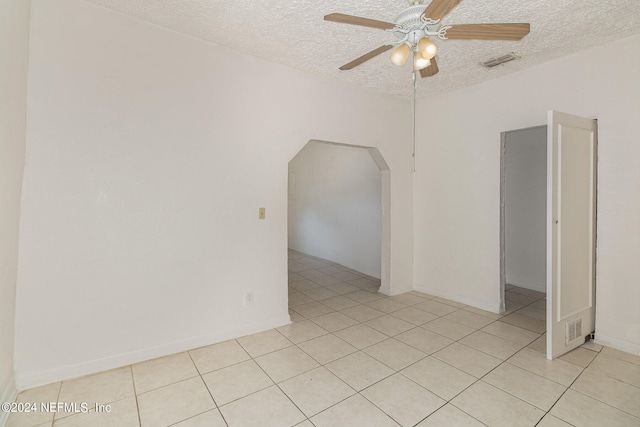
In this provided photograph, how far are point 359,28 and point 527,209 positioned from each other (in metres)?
3.61

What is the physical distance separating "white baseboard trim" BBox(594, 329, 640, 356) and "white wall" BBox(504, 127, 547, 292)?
156cm

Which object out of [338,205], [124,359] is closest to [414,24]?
[124,359]

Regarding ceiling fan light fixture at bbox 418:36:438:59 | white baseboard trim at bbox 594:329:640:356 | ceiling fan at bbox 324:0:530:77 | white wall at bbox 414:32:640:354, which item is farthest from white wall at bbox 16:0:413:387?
white baseboard trim at bbox 594:329:640:356

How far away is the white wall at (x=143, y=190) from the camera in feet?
6.52

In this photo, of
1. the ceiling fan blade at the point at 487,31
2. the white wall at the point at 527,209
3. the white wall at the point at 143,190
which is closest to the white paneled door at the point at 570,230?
the ceiling fan blade at the point at 487,31

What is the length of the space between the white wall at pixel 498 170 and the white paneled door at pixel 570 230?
0.08m

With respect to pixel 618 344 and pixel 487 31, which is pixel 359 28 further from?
pixel 618 344

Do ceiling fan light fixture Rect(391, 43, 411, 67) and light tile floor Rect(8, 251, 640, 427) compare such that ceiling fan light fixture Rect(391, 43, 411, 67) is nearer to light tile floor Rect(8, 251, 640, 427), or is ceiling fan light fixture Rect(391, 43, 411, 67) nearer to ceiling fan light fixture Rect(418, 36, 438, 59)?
ceiling fan light fixture Rect(418, 36, 438, 59)

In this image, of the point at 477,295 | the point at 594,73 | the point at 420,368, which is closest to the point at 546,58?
the point at 594,73

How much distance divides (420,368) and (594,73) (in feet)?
9.94

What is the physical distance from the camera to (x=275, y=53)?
274cm

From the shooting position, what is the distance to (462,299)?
3.67 metres

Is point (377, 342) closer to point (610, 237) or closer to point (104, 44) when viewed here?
point (610, 237)

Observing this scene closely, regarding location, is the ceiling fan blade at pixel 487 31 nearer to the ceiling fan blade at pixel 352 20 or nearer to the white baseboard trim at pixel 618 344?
the ceiling fan blade at pixel 352 20
